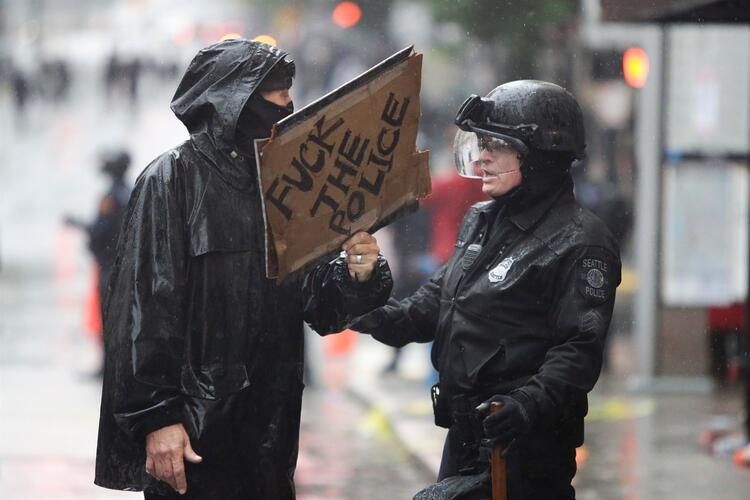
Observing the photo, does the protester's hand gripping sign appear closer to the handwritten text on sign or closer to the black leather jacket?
the handwritten text on sign

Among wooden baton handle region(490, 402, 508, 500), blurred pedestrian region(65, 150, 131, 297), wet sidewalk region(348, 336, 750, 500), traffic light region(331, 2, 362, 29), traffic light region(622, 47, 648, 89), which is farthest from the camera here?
traffic light region(622, 47, 648, 89)

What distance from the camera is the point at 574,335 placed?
4.15 meters

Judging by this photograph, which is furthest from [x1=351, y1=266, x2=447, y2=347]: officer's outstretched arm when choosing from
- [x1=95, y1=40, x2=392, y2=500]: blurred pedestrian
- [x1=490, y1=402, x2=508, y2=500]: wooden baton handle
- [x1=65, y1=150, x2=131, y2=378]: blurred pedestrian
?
[x1=65, y1=150, x2=131, y2=378]: blurred pedestrian

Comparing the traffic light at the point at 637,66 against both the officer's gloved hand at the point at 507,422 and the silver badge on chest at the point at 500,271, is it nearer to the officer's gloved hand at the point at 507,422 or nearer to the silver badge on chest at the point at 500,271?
the silver badge on chest at the point at 500,271

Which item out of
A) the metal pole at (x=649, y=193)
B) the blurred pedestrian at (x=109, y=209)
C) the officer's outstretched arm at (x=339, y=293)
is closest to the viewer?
the officer's outstretched arm at (x=339, y=293)

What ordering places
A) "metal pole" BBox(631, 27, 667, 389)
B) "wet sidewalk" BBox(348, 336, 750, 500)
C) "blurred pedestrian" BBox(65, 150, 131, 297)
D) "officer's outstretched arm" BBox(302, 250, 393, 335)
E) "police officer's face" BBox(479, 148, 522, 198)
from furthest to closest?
"metal pole" BBox(631, 27, 667, 389), "blurred pedestrian" BBox(65, 150, 131, 297), "wet sidewalk" BBox(348, 336, 750, 500), "police officer's face" BBox(479, 148, 522, 198), "officer's outstretched arm" BBox(302, 250, 393, 335)

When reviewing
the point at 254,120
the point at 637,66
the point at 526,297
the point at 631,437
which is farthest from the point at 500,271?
the point at 637,66

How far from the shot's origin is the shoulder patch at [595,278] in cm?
417

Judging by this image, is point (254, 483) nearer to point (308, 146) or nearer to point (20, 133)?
point (308, 146)

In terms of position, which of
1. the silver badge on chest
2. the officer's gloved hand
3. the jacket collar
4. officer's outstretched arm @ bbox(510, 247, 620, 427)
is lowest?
the officer's gloved hand

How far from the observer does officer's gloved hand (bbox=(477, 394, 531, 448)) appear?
3.96 m

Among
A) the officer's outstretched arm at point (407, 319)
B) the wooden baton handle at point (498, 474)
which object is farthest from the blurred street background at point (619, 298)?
the wooden baton handle at point (498, 474)

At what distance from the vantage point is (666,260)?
12.6 meters

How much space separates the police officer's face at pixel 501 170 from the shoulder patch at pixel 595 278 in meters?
0.35
